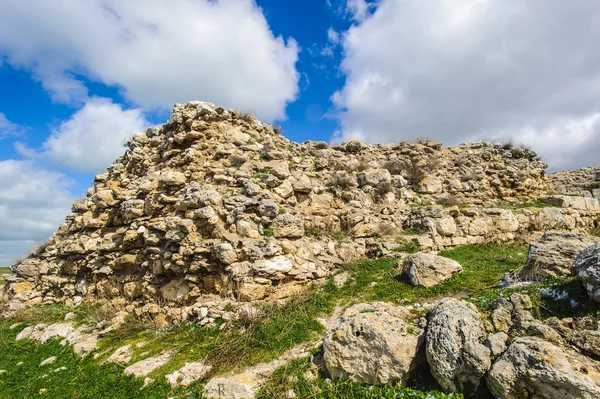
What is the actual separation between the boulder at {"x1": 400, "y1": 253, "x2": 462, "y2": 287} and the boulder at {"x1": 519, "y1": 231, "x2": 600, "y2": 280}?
153 cm

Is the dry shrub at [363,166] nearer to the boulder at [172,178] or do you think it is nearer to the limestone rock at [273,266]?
the limestone rock at [273,266]

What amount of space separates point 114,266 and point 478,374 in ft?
35.8

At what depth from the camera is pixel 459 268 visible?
818 centimetres

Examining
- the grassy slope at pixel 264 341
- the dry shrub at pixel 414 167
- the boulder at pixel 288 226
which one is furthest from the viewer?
the dry shrub at pixel 414 167

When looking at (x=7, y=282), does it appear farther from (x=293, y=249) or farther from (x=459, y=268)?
(x=459, y=268)

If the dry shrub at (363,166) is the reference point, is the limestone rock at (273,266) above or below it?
below

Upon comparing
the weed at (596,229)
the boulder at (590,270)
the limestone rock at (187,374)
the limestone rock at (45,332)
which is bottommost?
the limestone rock at (187,374)

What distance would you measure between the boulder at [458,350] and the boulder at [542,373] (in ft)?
0.64

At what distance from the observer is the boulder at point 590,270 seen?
461 centimetres

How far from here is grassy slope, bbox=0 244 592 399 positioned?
5.07m

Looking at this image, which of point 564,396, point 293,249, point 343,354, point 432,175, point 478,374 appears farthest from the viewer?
point 432,175

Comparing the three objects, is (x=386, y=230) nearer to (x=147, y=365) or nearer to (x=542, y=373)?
(x=542, y=373)

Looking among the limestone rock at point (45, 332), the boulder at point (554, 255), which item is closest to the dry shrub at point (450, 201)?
the boulder at point (554, 255)

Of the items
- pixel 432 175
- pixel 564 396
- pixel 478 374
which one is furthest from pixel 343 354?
pixel 432 175
